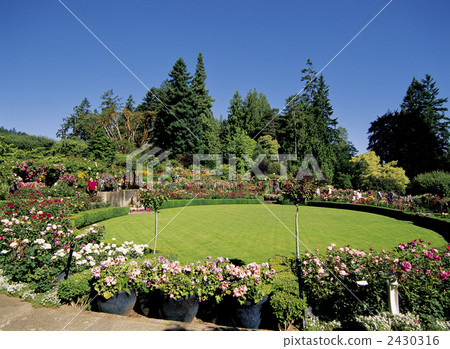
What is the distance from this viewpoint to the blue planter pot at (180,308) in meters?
3.72

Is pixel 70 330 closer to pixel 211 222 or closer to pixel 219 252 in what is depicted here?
pixel 219 252

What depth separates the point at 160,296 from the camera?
3.85 meters

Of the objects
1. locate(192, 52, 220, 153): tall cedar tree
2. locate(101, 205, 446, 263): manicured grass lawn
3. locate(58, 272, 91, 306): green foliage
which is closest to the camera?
locate(58, 272, 91, 306): green foliage

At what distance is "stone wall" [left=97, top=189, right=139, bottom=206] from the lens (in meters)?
14.9

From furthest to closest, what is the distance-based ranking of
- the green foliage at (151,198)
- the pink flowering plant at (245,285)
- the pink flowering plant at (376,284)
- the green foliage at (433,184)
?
the green foliage at (433,184)
the green foliage at (151,198)
the pink flowering plant at (376,284)
the pink flowering plant at (245,285)

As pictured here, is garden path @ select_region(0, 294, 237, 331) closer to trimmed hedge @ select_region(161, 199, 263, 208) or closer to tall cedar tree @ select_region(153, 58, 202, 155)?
trimmed hedge @ select_region(161, 199, 263, 208)

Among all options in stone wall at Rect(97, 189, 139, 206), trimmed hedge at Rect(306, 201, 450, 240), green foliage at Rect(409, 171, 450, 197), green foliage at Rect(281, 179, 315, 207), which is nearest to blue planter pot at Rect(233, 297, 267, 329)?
green foliage at Rect(281, 179, 315, 207)

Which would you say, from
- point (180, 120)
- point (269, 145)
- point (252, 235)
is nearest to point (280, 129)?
point (269, 145)

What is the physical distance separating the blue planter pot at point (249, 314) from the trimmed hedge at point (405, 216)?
33.7 feet

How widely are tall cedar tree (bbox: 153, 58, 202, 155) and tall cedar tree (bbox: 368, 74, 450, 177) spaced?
2769cm

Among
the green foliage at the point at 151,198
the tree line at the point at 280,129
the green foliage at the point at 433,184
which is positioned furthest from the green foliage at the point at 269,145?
the green foliage at the point at 151,198

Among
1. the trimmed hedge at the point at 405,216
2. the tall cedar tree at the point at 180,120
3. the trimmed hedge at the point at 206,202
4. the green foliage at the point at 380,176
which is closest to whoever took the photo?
the trimmed hedge at the point at 405,216

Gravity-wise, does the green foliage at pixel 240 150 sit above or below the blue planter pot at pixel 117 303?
above

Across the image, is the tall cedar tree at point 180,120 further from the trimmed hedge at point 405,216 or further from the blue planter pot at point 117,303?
the blue planter pot at point 117,303
